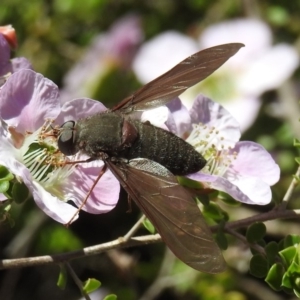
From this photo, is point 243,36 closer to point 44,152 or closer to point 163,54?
point 163,54

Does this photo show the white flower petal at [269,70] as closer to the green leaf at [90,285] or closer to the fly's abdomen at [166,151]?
the fly's abdomen at [166,151]

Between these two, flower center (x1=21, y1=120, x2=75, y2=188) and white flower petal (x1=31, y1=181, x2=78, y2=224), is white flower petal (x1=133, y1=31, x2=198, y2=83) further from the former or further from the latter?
white flower petal (x1=31, y1=181, x2=78, y2=224)

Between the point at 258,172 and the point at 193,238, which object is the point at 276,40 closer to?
the point at 258,172

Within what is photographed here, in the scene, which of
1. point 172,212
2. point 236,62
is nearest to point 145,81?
point 236,62

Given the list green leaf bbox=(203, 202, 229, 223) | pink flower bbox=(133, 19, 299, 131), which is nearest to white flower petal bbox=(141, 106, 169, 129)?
green leaf bbox=(203, 202, 229, 223)

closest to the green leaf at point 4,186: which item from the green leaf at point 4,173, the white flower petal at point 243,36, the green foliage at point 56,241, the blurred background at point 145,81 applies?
the green leaf at point 4,173

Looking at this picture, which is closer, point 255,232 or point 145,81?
point 255,232

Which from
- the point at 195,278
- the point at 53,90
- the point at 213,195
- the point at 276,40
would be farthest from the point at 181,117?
the point at 276,40
